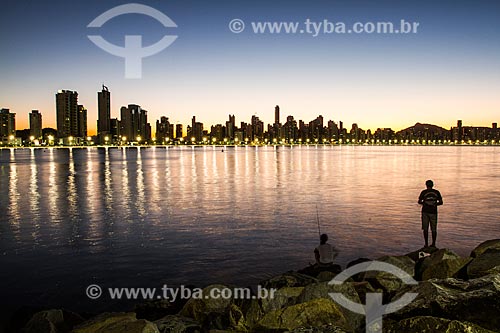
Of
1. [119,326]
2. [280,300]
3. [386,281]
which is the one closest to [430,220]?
[386,281]

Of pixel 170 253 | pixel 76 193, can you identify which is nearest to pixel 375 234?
pixel 170 253

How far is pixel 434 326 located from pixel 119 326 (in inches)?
205

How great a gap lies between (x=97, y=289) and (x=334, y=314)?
8509 millimetres

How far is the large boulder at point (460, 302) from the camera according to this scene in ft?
21.4

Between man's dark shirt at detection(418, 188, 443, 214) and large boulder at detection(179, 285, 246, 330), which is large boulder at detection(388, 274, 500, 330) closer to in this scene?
large boulder at detection(179, 285, 246, 330)

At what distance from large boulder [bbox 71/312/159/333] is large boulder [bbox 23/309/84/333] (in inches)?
27.6

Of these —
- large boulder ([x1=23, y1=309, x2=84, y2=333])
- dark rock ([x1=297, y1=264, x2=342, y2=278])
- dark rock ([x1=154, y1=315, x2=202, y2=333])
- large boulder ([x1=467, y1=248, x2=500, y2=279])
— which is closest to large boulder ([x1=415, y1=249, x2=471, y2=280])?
large boulder ([x1=467, y1=248, x2=500, y2=279])

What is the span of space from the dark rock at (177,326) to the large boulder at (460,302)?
3.76 m

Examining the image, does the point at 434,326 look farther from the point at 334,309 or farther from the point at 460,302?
the point at 334,309

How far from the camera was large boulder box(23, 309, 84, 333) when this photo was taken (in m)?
8.72

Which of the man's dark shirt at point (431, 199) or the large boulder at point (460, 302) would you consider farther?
the man's dark shirt at point (431, 199)

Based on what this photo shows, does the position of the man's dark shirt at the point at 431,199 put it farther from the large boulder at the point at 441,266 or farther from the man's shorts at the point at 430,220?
the large boulder at the point at 441,266

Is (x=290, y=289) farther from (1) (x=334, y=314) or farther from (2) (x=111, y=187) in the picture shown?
(2) (x=111, y=187)

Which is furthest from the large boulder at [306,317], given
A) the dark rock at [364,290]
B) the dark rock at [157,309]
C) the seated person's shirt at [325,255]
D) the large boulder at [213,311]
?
the seated person's shirt at [325,255]
